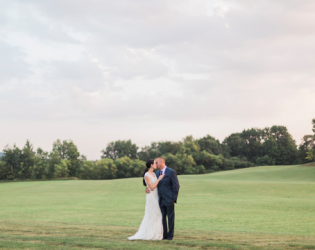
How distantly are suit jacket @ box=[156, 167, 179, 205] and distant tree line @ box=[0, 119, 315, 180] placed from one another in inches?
3058

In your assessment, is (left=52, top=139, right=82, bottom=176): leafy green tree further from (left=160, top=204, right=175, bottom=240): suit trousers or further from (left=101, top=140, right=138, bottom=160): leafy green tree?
(left=160, top=204, right=175, bottom=240): suit trousers

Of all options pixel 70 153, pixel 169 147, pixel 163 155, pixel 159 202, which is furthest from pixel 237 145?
pixel 159 202

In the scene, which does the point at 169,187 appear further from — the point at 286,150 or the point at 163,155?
the point at 286,150

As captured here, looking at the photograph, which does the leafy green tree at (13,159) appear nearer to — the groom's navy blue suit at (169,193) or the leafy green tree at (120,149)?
the leafy green tree at (120,149)

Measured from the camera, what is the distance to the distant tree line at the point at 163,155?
274 feet

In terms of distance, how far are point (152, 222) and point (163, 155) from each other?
9287cm

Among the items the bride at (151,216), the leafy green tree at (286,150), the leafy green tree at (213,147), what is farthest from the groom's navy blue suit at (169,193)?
the leafy green tree at (213,147)

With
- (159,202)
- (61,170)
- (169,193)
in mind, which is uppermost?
(169,193)

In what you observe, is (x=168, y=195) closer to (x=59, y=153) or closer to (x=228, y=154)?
(x=59, y=153)

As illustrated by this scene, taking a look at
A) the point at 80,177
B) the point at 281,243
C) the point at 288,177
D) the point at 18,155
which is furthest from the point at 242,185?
the point at 18,155

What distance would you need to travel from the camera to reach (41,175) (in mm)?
82812

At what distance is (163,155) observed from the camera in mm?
101438

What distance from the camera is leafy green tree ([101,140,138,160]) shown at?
123m

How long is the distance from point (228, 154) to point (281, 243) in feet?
347
